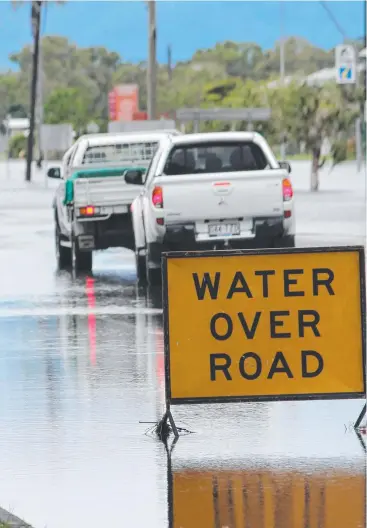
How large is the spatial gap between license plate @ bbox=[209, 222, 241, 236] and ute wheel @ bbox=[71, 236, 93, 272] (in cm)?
331

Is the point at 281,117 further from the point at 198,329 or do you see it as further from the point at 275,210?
the point at 198,329

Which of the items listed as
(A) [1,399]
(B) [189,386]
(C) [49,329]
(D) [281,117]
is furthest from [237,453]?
(D) [281,117]

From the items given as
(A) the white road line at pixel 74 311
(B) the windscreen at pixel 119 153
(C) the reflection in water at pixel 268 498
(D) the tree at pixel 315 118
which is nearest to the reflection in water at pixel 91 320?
(A) the white road line at pixel 74 311

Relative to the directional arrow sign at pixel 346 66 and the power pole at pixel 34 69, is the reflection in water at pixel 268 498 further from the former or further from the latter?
the power pole at pixel 34 69

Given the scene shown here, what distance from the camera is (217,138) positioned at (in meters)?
20.1

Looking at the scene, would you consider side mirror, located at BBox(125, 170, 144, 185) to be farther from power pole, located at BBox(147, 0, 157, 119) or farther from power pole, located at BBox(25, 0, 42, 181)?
power pole, located at BBox(25, 0, 42, 181)

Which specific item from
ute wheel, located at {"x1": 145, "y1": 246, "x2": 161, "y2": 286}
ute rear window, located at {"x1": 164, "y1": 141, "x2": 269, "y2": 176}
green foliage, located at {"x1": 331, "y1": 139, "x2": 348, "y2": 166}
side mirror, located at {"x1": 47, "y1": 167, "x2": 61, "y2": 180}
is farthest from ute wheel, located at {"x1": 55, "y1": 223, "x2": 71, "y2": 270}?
green foliage, located at {"x1": 331, "y1": 139, "x2": 348, "y2": 166}

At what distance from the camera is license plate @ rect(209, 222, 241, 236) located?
65.3ft

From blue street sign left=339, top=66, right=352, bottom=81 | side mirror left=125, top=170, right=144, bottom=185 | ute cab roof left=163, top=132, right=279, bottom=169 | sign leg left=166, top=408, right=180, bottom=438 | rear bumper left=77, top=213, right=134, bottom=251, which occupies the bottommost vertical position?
sign leg left=166, top=408, right=180, bottom=438

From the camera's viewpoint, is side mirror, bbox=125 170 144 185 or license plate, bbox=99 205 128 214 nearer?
side mirror, bbox=125 170 144 185

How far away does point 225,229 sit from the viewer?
1994 cm

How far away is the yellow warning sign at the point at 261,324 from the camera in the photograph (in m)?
9.95

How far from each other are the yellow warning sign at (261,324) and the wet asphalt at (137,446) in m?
0.31

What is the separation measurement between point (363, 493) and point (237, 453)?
1212 millimetres
